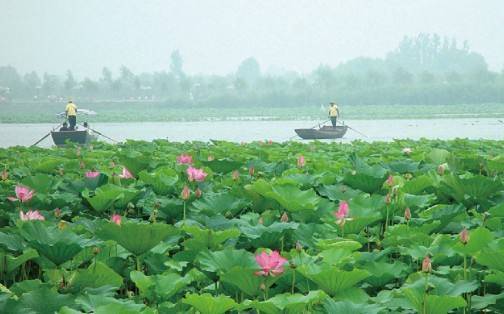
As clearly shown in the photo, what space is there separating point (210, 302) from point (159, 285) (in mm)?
307

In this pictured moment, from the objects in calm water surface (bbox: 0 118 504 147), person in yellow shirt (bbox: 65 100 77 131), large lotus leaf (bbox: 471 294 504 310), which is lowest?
calm water surface (bbox: 0 118 504 147)

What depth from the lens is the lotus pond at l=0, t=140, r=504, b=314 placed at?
5.88 feet

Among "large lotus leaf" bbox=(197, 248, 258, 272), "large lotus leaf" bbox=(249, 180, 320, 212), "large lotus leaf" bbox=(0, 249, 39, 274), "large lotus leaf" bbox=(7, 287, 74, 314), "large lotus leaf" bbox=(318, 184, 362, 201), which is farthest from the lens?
→ "large lotus leaf" bbox=(318, 184, 362, 201)

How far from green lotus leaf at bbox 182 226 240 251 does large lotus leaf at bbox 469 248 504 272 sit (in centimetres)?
72

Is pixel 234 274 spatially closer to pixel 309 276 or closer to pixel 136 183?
pixel 309 276

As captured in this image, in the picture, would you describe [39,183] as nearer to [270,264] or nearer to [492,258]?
[270,264]

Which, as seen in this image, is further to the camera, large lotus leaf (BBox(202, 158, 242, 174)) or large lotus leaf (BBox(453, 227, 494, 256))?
large lotus leaf (BBox(202, 158, 242, 174))

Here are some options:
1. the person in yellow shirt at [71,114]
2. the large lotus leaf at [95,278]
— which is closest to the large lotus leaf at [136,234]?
the large lotus leaf at [95,278]

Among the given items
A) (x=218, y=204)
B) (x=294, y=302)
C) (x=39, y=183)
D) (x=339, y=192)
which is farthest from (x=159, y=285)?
(x=39, y=183)

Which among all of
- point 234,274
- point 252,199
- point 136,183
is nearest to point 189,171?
point 252,199

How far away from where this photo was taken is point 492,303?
1.82 metres

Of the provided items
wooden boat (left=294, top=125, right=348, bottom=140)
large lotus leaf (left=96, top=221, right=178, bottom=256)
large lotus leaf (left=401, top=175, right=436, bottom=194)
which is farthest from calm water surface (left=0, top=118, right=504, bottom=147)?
large lotus leaf (left=96, top=221, right=178, bottom=256)

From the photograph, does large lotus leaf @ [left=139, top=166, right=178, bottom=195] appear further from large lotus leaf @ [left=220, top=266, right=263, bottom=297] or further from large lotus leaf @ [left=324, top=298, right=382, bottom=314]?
large lotus leaf @ [left=324, top=298, right=382, bottom=314]

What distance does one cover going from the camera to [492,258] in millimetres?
1864
